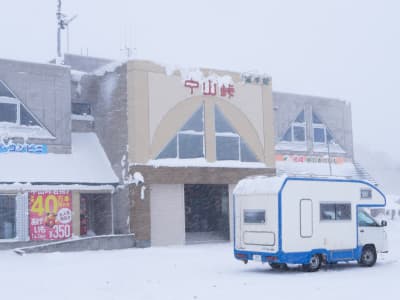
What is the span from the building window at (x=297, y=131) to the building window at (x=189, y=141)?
11.0 m

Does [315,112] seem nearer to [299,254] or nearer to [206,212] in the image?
[206,212]

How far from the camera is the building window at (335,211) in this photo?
19.0m

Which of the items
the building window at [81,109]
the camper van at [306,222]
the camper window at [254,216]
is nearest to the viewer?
the camper van at [306,222]

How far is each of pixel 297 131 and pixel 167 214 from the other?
1432 centimetres

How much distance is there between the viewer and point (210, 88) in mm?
30609

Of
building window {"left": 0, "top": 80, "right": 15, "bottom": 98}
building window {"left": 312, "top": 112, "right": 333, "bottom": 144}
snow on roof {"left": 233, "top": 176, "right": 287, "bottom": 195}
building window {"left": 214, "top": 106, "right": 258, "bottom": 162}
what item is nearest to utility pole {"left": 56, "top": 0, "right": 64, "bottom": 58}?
building window {"left": 0, "top": 80, "right": 15, "bottom": 98}

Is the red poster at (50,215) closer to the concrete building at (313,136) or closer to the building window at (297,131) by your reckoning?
the concrete building at (313,136)

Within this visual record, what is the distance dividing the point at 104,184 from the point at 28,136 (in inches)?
153

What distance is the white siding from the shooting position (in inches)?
1133

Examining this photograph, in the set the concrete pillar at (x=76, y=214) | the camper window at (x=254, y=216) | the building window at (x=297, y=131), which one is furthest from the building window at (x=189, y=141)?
the building window at (x=297, y=131)

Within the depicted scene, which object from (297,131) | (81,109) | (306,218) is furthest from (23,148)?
(297,131)

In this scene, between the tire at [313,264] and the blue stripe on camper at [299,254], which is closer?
the blue stripe on camper at [299,254]

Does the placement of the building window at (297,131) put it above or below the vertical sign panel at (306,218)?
above

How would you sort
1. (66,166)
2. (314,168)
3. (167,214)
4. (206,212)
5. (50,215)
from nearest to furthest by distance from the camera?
(50,215), (66,166), (167,214), (206,212), (314,168)
